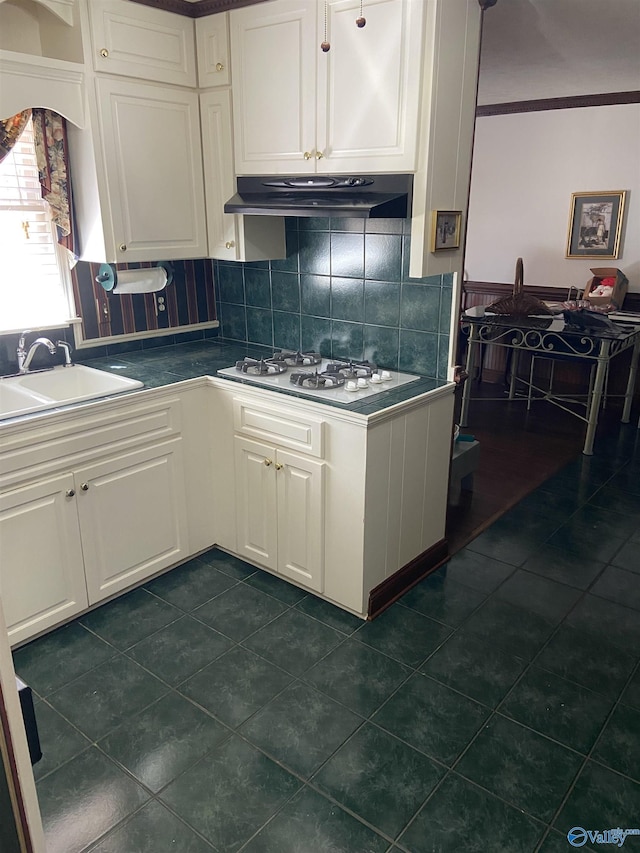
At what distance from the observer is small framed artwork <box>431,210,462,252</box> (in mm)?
2391

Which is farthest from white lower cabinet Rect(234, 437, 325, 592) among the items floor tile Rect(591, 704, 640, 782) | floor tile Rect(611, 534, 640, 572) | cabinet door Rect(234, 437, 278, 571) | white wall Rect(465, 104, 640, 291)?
white wall Rect(465, 104, 640, 291)

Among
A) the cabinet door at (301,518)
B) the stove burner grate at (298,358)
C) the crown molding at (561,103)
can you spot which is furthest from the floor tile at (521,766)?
the crown molding at (561,103)

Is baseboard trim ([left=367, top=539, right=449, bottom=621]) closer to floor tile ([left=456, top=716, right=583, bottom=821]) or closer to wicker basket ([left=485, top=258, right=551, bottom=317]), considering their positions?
floor tile ([left=456, top=716, right=583, bottom=821])

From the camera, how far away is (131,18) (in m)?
2.57

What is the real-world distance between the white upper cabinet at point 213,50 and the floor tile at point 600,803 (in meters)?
2.91

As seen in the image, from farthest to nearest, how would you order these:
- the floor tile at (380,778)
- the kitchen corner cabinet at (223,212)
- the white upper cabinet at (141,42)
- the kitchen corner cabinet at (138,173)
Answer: the kitchen corner cabinet at (223,212)
the kitchen corner cabinet at (138,173)
the white upper cabinet at (141,42)
the floor tile at (380,778)

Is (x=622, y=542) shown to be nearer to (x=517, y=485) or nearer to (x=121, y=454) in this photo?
(x=517, y=485)

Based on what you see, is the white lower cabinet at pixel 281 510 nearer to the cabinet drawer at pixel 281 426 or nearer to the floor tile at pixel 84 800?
the cabinet drawer at pixel 281 426

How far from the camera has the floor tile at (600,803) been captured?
1.72m

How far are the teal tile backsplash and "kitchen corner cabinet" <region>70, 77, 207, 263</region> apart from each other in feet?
1.52

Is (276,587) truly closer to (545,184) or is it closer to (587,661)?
(587,661)

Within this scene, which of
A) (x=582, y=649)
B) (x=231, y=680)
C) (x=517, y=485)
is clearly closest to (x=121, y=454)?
(x=231, y=680)

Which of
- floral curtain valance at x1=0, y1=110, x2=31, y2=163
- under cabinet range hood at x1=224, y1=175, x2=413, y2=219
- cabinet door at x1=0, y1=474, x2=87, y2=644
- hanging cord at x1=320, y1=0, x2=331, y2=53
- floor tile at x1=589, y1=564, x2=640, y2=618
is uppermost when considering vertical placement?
hanging cord at x1=320, y1=0, x2=331, y2=53

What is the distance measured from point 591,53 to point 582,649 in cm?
353
